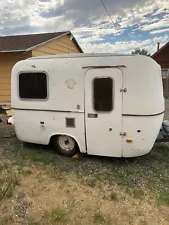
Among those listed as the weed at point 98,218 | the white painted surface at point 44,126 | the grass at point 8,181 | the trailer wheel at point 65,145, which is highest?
the white painted surface at point 44,126

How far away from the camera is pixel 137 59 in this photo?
4383mm

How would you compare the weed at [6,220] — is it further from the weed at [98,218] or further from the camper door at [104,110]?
the camper door at [104,110]

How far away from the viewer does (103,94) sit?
4.61 metres

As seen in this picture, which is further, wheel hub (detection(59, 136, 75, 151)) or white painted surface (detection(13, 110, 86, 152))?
wheel hub (detection(59, 136, 75, 151))

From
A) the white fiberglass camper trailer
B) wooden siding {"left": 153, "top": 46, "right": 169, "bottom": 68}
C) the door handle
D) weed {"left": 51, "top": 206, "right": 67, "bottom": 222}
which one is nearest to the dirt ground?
weed {"left": 51, "top": 206, "right": 67, "bottom": 222}

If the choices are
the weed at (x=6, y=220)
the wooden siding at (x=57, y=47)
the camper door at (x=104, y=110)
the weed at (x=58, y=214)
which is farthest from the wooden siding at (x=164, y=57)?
the weed at (x=6, y=220)

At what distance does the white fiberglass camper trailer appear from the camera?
174 inches

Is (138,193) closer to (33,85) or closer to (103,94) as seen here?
(103,94)

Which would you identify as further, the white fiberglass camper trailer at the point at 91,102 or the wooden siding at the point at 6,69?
the wooden siding at the point at 6,69

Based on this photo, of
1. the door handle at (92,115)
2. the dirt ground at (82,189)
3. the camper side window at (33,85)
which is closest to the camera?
the dirt ground at (82,189)

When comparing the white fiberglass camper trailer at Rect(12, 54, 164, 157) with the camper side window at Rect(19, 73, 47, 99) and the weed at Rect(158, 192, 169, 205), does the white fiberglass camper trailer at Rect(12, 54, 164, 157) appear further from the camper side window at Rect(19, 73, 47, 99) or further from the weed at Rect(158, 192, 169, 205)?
the weed at Rect(158, 192, 169, 205)

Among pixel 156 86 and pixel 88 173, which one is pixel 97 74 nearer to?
pixel 156 86

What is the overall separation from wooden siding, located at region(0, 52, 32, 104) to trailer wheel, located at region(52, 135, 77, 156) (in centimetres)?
706

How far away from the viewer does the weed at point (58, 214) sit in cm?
321
